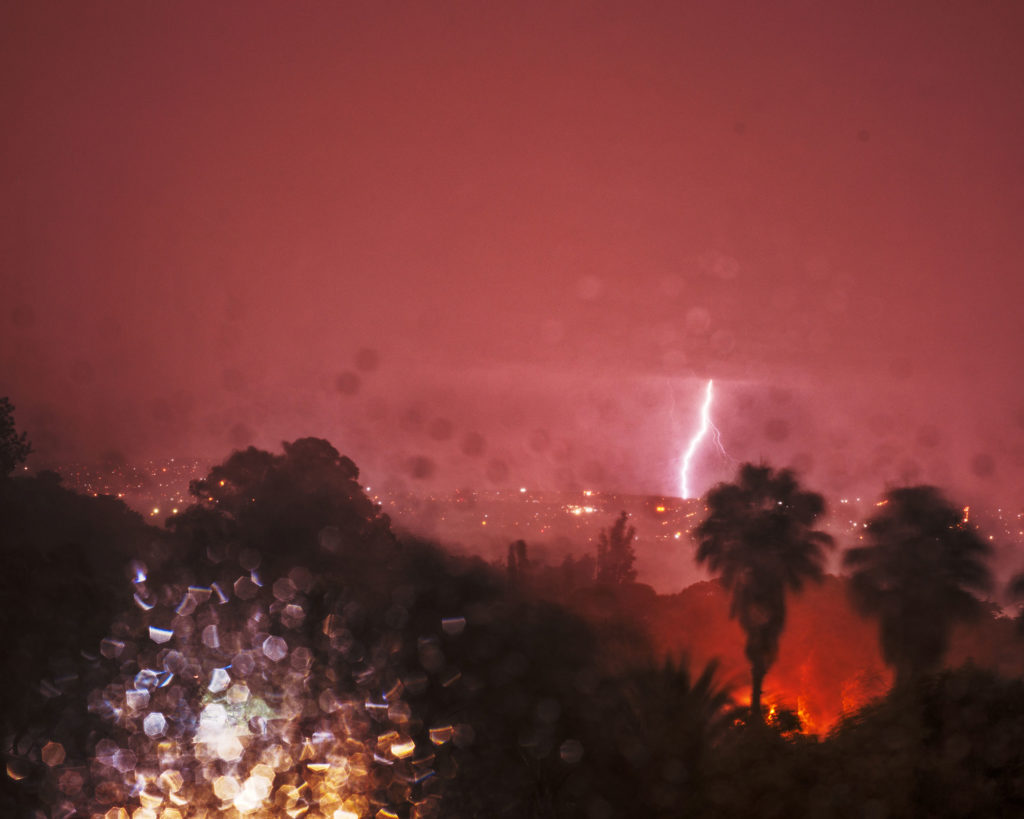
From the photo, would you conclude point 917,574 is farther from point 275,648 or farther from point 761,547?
point 275,648

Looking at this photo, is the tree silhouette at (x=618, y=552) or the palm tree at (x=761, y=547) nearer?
→ the palm tree at (x=761, y=547)

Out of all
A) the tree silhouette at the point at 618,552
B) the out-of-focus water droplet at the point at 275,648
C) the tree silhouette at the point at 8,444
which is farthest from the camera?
the tree silhouette at the point at 618,552

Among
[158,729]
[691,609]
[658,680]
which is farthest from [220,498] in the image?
[658,680]

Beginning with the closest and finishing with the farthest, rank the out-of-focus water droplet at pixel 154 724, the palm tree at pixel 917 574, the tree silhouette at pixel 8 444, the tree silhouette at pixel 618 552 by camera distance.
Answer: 1. the out-of-focus water droplet at pixel 154 724
2. the palm tree at pixel 917 574
3. the tree silhouette at pixel 8 444
4. the tree silhouette at pixel 618 552

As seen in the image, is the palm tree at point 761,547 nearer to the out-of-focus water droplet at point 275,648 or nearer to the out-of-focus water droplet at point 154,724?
the out-of-focus water droplet at point 275,648

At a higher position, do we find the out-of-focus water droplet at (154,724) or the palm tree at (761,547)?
the palm tree at (761,547)

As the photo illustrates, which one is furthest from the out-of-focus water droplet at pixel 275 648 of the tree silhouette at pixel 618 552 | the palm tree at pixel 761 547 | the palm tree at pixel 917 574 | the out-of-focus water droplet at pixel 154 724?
the tree silhouette at pixel 618 552

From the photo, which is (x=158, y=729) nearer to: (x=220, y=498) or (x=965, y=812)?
(x=965, y=812)

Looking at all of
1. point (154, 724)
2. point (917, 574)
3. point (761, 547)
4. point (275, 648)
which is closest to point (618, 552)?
point (761, 547)

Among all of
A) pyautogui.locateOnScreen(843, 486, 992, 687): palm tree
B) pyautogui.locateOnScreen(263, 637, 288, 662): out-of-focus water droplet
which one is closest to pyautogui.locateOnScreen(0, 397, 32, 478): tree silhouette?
pyautogui.locateOnScreen(263, 637, 288, 662): out-of-focus water droplet
